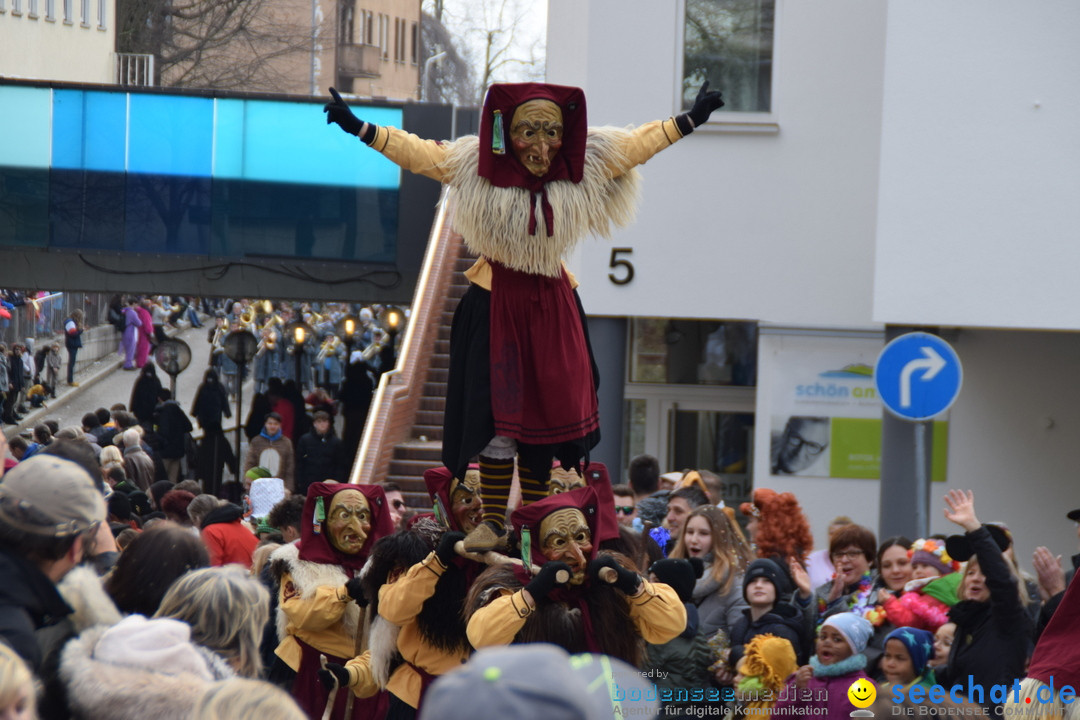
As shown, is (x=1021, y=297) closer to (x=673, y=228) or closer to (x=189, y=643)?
(x=673, y=228)

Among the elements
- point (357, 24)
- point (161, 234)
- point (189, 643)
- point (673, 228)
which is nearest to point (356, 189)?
point (161, 234)

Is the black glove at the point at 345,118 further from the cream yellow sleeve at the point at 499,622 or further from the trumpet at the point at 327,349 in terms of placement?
the trumpet at the point at 327,349

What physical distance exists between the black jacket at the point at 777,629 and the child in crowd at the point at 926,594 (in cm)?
38

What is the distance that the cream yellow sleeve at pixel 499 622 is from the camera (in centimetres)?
435

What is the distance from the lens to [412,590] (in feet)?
16.2

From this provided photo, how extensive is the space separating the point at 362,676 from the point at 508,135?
2.22m

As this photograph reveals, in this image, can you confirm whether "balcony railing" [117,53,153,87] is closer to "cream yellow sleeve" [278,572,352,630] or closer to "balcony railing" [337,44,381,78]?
"balcony railing" [337,44,381,78]

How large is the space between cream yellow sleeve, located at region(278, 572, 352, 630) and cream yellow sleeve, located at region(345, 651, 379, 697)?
0.70ft

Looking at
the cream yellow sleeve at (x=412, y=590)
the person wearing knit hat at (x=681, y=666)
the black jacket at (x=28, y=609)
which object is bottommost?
the person wearing knit hat at (x=681, y=666)

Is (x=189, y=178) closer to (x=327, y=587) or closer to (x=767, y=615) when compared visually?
(x=327, y=587)

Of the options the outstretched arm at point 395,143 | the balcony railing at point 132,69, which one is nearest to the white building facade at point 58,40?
the balcony railing at point 132,69

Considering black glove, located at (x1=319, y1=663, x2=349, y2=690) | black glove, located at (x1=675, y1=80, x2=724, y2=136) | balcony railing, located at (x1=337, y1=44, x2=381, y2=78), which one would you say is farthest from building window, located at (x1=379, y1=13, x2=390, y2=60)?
black glove, located at (x1=319, y1=663, x2=349, y2=690)

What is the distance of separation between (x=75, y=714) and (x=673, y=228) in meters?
10.2

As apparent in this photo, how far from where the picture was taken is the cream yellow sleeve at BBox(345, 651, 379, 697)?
5.41 meters
